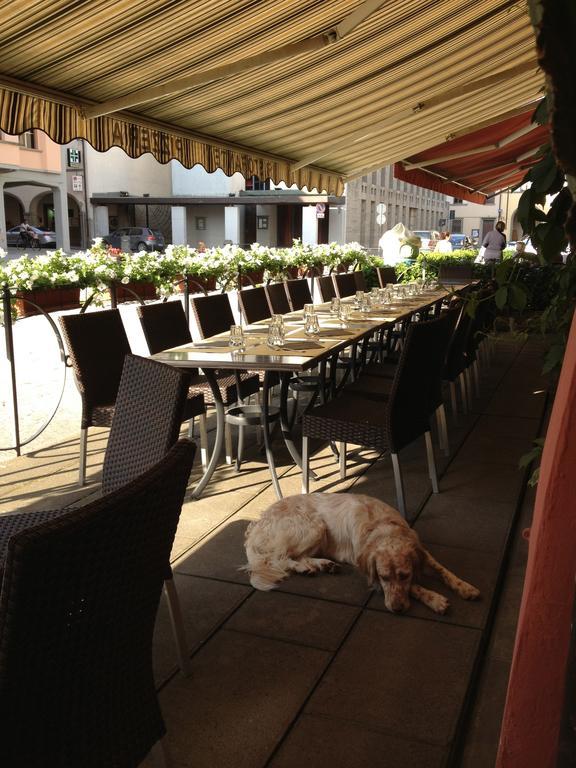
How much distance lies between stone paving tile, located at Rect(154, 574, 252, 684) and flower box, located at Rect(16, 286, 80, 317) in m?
2.57

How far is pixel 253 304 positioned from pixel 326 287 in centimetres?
205

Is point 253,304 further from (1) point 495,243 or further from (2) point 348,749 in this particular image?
(1) point 495,243

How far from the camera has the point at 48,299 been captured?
499cm

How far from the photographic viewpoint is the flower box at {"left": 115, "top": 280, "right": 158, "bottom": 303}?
18.6 feet

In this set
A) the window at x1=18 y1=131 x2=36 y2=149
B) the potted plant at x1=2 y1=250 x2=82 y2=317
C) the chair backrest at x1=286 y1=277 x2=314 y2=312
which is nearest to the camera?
the potted plant at x1=2 y1=250 x2=82 y2=317

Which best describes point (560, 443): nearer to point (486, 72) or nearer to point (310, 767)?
point (310, 767)

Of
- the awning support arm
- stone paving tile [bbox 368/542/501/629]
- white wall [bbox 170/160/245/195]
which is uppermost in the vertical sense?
white wall [bbox 170/160/245/195]

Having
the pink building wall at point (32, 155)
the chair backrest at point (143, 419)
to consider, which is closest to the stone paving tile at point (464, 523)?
the chair backrest at point (143, 419)

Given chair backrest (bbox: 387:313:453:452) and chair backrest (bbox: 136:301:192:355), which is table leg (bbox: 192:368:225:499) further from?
chair backrest (bbox: 387:313:453:452)

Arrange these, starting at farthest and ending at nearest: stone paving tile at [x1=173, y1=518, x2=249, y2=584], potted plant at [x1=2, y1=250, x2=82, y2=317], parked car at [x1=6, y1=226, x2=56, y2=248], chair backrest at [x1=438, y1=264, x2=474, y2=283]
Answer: parked car at [x1=6, y1=226, x2=56, y2=248] < chair backrest at [x1=438, y1=264, x2=474, y2=283] < potted plant at [x1=2, y1=250, x2=82, y2=317] < stone paving tile at [x1=173, y1=518, x2=249, y2=584]

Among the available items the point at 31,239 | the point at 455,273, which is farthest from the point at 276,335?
the point at 31,239

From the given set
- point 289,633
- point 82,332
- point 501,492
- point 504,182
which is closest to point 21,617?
point 289,633

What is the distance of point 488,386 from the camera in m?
A: 6.93

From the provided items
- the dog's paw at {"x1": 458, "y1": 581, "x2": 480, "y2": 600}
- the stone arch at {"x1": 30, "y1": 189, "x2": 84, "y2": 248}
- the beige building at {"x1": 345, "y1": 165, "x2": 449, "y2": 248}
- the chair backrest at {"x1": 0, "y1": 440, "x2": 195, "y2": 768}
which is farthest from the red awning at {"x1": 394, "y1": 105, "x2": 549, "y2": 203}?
the stone arch at {"x1": 30, "y1": 189, "x2": 84, "y2": 248}
